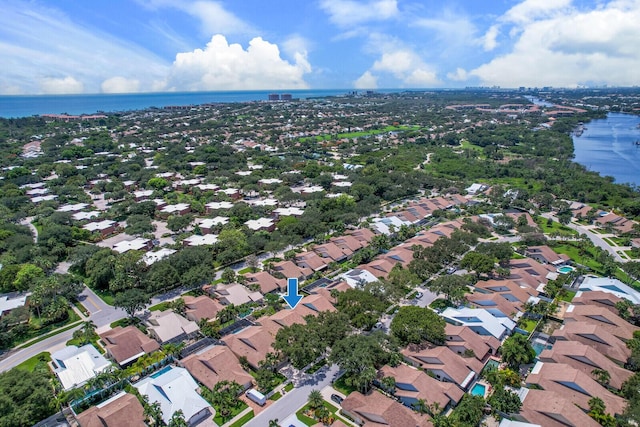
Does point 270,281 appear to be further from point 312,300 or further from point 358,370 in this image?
point 358,370

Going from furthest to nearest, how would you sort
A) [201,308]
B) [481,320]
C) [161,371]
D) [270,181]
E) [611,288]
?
[270,181]
[611,288]
[201,308]
[481,320]
[161,371]

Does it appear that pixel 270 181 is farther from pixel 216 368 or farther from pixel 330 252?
pixel 216 368

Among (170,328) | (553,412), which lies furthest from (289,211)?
(553,412)

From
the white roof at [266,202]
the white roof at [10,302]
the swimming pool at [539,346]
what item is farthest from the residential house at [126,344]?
the white roof at [266,202]

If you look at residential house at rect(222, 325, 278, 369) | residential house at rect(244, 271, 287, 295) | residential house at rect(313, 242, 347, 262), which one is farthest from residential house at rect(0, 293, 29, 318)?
residential house at rect(313, 242, 347, 262)

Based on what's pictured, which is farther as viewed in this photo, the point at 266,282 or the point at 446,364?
the point at 266,282

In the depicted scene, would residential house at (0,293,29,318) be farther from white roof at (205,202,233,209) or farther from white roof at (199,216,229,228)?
white roof at (205,202,233,209)

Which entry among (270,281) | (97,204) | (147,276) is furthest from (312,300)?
(97,204)
